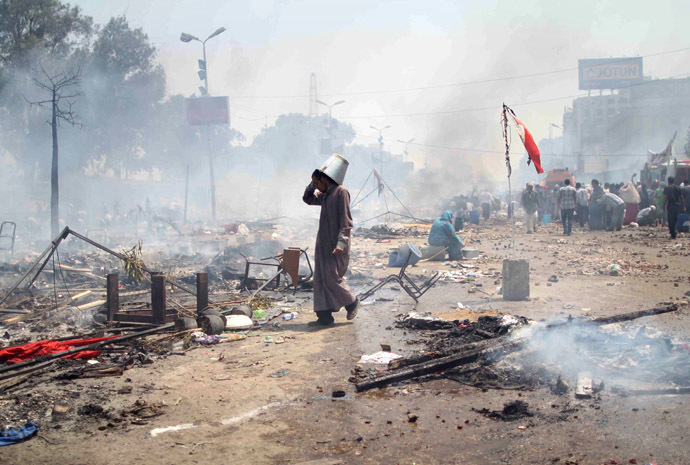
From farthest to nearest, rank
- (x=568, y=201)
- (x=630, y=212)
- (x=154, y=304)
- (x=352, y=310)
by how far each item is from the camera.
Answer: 1. (x=630, y=212)
2. (x=568, y=201)
3. (x=352, y=310)
4. (x=154, y=304)

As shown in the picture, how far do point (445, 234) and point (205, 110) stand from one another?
110 ft

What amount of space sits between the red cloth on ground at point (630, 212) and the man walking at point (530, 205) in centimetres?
337

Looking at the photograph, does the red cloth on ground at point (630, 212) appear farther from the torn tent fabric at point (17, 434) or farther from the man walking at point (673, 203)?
the torn tent fabric at point (17, 434)

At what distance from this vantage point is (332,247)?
6453 mm

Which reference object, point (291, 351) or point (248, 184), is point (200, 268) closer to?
point (291, 351)

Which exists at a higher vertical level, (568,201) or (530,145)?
(530,145)

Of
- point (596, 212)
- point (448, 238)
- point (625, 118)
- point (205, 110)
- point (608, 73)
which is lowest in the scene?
point (448, 238)

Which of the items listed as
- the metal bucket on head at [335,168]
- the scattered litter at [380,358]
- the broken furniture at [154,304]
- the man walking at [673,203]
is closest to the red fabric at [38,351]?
the broken furniture at [154,304]

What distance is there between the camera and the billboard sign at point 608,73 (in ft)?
207

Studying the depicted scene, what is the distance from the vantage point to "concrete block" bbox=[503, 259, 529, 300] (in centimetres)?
752

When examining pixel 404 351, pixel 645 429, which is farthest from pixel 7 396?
pixel 645 429

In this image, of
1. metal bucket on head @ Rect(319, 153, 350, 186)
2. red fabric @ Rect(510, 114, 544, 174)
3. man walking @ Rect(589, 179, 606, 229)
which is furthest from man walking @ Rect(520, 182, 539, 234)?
metal bucket on head @ Rect(319, 153, 350, 186)

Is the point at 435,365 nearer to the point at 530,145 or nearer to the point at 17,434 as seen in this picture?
the point at 17,434

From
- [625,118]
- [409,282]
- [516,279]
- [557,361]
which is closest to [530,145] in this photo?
[516,279]
